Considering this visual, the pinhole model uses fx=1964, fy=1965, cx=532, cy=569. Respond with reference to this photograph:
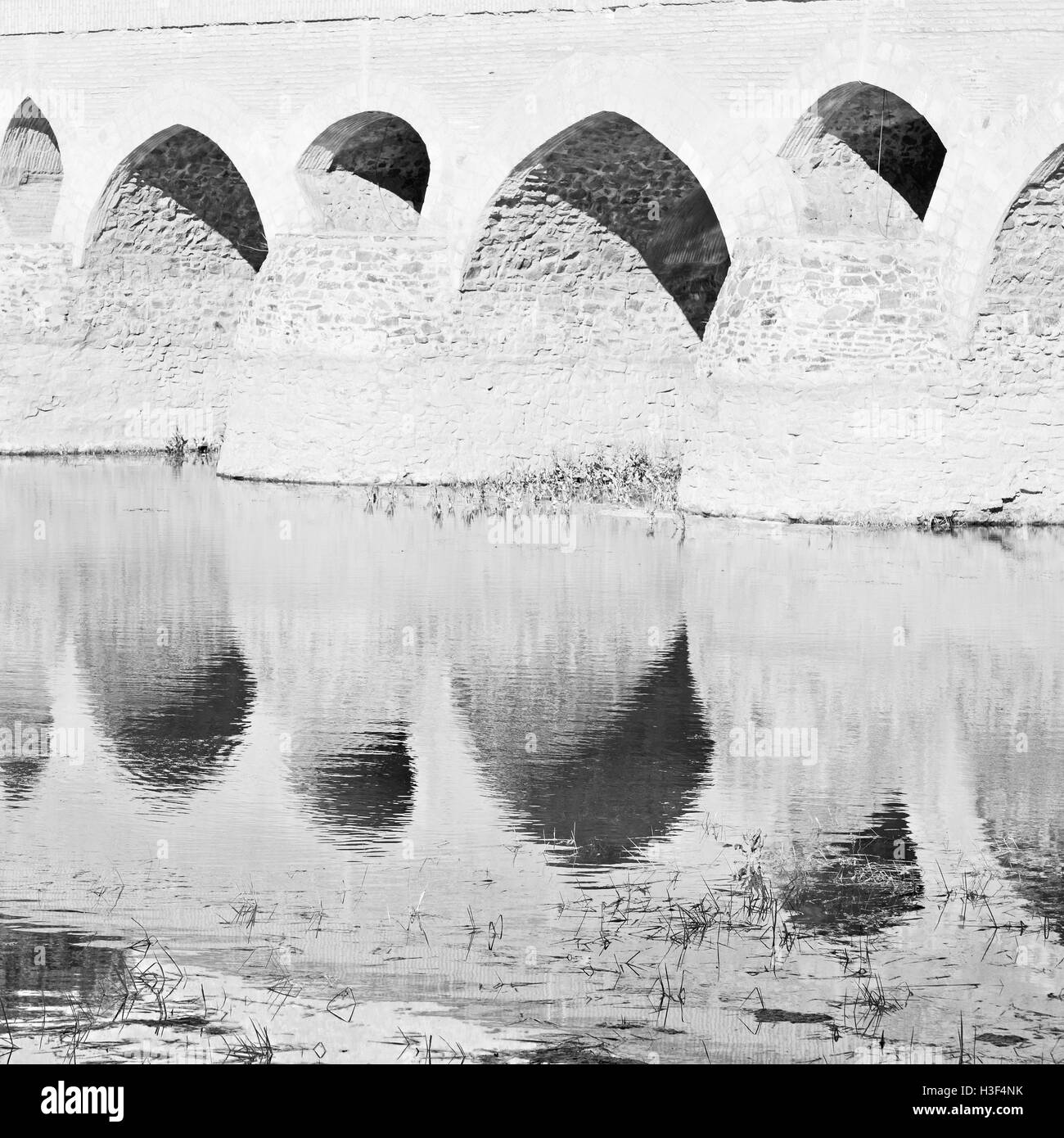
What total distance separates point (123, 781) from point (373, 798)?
1103mm

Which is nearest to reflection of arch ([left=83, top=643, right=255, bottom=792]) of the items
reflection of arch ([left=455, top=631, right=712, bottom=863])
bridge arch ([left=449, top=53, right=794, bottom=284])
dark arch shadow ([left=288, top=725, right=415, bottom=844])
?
dark arch shadow ([left=288, top=725, right=415, bottom=844])

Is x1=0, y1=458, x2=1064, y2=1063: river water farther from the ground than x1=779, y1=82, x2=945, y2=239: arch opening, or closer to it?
closer to it

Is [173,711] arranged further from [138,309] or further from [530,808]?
[138,309]

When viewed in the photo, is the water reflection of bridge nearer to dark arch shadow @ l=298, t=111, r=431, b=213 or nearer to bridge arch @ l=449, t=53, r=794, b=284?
bridge arch @ l=449, t=53, r=794, b=284

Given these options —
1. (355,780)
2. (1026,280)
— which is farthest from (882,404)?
(355,780)

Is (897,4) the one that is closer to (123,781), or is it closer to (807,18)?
(807,18)

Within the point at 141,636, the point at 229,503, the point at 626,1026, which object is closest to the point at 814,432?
the point at 229,503

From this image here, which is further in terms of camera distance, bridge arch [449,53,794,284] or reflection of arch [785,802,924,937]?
bridge arch [449,53,794,284]

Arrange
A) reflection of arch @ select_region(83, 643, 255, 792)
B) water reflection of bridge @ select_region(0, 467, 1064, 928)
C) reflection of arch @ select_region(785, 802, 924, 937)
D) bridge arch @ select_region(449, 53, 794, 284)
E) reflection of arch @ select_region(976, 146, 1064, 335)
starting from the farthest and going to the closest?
bridge arch @ select_region(449, 53, 794, 284), reflection of arch @ select_region(976, 146, 1064, 335), reflection of arch @ select_region(83, 643, 255, 792), water reflection of bridge @ select_region(0, 467, 1064, 928), reflection of arch @ select_region(785, 802, 924, 937)

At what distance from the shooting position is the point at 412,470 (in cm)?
1945

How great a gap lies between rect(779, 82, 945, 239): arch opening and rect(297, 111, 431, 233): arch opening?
4790 mm

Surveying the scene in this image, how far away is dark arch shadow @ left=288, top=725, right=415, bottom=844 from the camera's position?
7660 mm

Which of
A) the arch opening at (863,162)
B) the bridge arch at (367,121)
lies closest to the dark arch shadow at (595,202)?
the bridge arch at (367,121)

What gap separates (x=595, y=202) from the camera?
19641 mm
